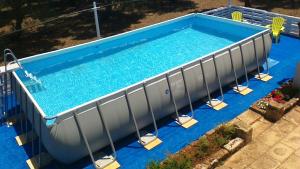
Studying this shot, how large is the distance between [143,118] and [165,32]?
8.03 m

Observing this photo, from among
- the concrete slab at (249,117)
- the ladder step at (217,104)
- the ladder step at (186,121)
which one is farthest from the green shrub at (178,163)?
the ladder step at (217,104)

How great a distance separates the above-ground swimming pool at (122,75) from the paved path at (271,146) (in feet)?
9.72

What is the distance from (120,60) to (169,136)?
554cm

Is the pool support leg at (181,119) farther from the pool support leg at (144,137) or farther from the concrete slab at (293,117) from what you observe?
the concrete slab at (293,117)

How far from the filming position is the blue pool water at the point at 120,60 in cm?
1349

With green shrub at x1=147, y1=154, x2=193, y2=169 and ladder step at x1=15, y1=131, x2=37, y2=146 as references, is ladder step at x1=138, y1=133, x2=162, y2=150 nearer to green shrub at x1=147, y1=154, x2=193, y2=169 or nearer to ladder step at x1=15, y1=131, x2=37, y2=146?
green shrub at x1=147, y1=154, x2=193, y2=169

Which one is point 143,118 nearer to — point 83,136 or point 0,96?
point 83,136

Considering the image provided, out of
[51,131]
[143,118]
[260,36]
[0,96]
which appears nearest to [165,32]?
[260,36]

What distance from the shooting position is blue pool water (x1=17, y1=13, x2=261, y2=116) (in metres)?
13.5

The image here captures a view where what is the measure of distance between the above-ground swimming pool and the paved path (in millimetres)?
2963

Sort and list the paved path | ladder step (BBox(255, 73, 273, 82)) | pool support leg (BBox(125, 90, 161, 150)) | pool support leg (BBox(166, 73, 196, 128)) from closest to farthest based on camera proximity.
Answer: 1. the paved path
2. pool support leg (BBox(125, 90, 161, 150))
3. pool support leg (BBox(166, 73, 196, 128))
4. ladder step (BBox(255, 73, 273, 82))

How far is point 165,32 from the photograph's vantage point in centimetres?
1869

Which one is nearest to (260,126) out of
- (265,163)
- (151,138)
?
(265,163)

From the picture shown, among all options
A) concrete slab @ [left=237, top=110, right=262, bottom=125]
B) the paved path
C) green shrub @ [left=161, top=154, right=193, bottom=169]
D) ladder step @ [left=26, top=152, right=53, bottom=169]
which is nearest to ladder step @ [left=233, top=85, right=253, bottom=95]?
concrete slab @ [left=237, top=110, right=262, bottom=125]
